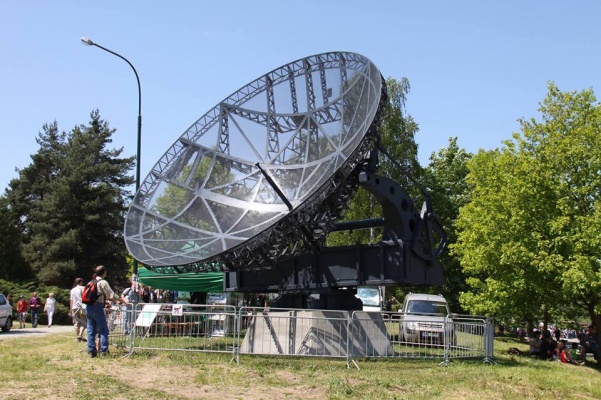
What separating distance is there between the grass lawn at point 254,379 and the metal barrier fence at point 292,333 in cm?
42

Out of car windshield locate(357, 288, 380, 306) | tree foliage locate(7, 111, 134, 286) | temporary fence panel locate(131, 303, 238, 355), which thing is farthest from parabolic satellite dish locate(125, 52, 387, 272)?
tree foliage locate(7, 111, 134, 286)

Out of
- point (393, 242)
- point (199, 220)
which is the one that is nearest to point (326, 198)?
point (393, 242)

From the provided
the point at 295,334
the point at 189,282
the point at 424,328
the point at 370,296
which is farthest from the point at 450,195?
the point at 295,334

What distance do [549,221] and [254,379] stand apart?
20112mm

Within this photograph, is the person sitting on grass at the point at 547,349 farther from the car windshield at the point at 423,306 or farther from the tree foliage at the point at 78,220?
the tree foliage at the point at 78,220

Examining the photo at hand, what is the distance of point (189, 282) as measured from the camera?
2833cm

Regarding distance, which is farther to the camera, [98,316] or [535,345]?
[535,345]

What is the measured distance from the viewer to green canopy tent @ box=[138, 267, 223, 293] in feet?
91.7

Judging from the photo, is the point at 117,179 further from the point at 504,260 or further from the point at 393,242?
the point at 393,242

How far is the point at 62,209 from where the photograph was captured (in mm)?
57375

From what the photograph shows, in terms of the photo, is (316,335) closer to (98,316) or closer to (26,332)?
(98,316)

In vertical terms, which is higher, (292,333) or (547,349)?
(292,333)

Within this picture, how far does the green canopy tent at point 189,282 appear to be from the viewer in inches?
1101

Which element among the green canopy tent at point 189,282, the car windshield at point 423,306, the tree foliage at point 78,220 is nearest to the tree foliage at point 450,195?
the car windshield at point 423,306
